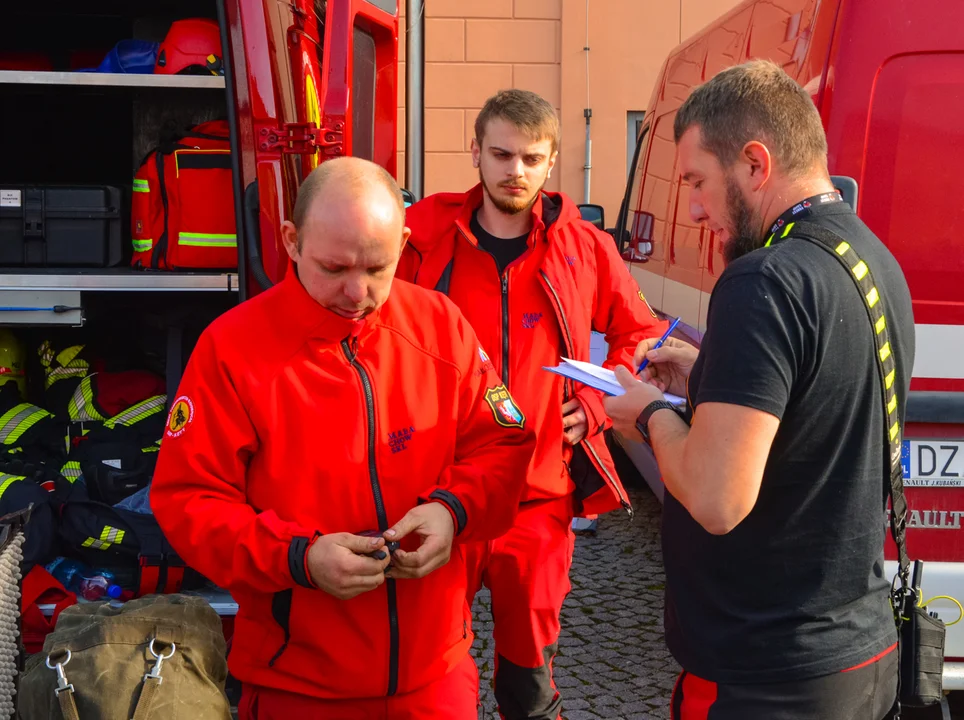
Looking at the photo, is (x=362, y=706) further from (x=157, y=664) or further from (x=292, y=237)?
(x=292, y=237)

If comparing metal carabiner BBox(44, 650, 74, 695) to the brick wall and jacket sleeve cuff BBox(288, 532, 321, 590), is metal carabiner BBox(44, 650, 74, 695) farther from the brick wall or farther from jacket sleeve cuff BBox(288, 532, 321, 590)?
the brick wall

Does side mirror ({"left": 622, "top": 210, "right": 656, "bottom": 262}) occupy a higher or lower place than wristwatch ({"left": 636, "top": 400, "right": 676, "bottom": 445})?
higher

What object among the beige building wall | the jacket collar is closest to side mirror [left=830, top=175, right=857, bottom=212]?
the jacket collar

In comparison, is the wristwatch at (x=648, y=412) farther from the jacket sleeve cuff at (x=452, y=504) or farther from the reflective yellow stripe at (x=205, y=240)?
the reflective yellow stripe at (x=205, y=240)

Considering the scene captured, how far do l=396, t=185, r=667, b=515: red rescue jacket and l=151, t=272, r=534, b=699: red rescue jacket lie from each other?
2.86 ft

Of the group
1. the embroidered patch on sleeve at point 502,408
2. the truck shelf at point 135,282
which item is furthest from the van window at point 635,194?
the embroidered patch on sleeve at point 502,408

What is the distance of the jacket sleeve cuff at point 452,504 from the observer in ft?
6.98

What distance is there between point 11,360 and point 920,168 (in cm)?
327

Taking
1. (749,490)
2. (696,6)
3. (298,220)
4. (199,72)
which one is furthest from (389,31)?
(696,6)

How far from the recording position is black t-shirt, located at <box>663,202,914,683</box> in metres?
1.68

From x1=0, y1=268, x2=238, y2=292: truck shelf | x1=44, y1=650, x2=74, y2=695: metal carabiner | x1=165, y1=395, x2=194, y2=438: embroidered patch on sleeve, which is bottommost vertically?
x1=44, y1=650, x2=74, y2=695: metal carabiner

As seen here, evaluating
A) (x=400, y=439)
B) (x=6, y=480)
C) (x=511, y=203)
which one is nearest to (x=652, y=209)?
(x=511, y=203)

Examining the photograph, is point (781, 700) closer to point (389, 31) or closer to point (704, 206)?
point (704, 206)

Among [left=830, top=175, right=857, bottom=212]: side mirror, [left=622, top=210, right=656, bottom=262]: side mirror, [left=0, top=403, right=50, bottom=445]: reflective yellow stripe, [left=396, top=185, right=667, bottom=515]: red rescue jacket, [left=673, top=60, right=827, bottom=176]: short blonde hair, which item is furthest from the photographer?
[left=622, top=210, right=656, bottom=262]: side mirror
